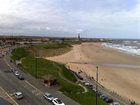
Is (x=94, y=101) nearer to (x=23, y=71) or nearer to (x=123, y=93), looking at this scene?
(x=123, y=93)

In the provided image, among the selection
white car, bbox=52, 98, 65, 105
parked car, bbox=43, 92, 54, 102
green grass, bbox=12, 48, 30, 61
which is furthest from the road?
green grass, bbox=12, 48, 30, 61

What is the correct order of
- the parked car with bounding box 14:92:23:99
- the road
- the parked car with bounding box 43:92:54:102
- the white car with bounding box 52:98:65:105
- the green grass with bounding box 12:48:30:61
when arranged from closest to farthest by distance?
the white car with bounding box 52:98:65:105
the road
the parked car with bounding box 43:92:54:102
the parked car with bounding box 14:92:23:99
the green grass with bounding box 12:48:30:61

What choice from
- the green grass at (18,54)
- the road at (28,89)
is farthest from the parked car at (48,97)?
the green grass at (18,54)

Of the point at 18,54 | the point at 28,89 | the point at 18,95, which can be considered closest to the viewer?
the point at 18,95

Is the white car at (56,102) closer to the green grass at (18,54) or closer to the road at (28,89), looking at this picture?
Result: the road at (28,89)

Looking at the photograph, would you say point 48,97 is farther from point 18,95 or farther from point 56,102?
point 18,95

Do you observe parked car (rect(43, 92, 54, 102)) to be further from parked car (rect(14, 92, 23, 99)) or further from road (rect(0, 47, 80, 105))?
parked car (rect(14, 92, 23, 99))

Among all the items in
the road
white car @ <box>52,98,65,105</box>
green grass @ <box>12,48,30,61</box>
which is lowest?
green grass @ <box>12,48,30,61</box>

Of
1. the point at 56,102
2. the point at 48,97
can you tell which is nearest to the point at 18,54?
the point at 48,97
